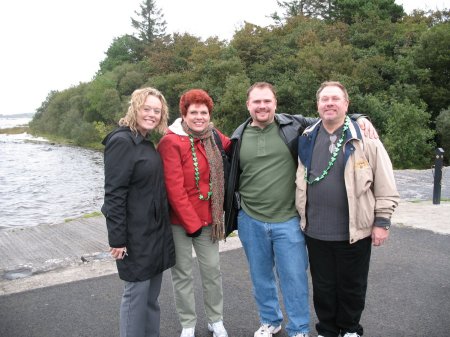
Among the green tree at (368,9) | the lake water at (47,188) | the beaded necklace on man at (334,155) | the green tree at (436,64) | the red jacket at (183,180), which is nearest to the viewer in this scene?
the beaded necklace on man at (334,155)

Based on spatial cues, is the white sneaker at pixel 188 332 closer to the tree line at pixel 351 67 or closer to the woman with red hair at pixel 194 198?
the woman with red hair at pixel 194 198

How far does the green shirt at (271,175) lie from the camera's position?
3332 millimetres

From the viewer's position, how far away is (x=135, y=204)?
9.66 feet

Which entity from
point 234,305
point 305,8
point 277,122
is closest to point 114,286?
point 234,305

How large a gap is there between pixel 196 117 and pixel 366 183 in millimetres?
1369

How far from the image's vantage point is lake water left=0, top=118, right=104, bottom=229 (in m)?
14.4

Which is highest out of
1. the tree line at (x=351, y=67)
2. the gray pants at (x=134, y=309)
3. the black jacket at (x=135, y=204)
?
the tree line at (x=351, y=67)

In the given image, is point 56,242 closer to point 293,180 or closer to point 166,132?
point 166,132

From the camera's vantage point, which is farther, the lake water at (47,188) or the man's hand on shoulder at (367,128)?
the lake water at (47,188)

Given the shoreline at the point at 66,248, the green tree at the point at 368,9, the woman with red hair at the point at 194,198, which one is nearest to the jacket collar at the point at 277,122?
the woman with red hair at the point at 194,198

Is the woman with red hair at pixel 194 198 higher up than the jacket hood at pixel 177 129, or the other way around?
the jacket hood at pixel 177 129

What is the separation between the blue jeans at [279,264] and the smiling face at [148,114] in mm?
1085

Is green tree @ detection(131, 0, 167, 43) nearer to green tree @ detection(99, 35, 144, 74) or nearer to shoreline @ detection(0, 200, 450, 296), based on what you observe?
green tree @ detection(99, 35, 144, 74)

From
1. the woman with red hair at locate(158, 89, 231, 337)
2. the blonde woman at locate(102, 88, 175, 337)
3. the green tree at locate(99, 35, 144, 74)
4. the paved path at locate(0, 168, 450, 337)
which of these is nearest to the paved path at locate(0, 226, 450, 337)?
the paved path at locate(0, 168, 450, 337)
